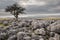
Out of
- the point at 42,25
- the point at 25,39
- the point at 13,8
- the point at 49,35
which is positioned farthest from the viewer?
the point at 13,8

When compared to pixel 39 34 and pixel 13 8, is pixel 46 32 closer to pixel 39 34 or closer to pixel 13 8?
pixel 39 34

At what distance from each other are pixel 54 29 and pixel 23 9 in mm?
72168

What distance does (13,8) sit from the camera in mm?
110812

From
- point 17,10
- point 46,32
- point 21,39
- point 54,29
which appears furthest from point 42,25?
point 17,10

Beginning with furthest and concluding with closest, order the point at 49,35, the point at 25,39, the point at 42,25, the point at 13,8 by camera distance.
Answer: the point at 13,8 < the point at 42,25 < the point at 49,35 < the point at 25,39

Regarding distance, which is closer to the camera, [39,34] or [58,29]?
[58,29]

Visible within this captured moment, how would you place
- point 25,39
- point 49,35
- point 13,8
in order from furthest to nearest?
point 13,8
point 49,35
point 25,39

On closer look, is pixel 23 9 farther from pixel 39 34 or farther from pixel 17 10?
pixel 39 34

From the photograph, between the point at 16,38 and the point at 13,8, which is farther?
the point at 13,8

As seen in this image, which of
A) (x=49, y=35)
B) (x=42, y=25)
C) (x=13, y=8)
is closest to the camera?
(x=49, y=35)

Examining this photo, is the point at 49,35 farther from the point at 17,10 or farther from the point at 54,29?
the point at 17,10

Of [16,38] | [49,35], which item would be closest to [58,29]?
[49,35]

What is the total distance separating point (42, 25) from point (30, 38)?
13028mm

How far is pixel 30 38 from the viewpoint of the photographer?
40.2 meters
